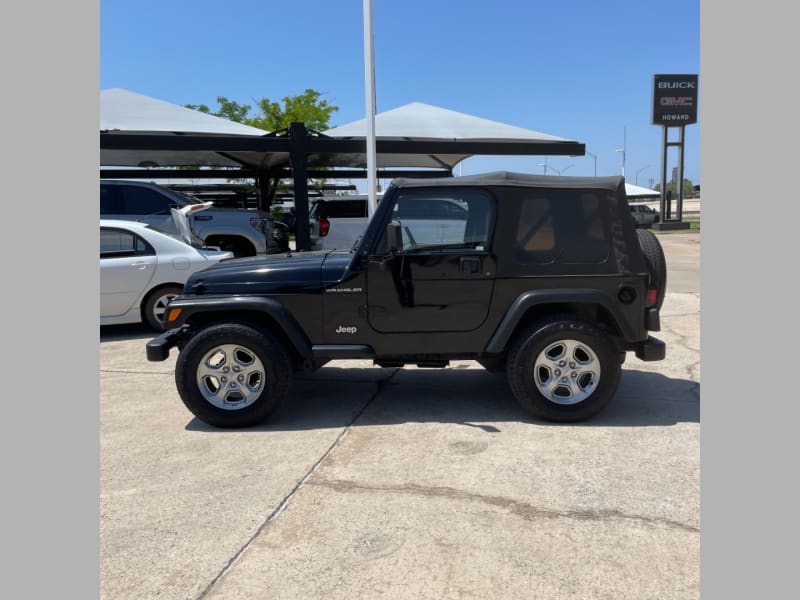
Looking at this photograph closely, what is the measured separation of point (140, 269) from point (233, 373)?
13.1 feet

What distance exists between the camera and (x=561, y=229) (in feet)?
14.0

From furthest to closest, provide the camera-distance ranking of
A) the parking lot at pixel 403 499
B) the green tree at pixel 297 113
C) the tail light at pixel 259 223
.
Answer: the green tree at pixel 297 113
the tail light at pixel 259 223
the parking lot at pixel 403 499

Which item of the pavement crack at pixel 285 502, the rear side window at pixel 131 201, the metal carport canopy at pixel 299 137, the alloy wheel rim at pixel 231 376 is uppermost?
the metal carport canopy at pixel 299 137

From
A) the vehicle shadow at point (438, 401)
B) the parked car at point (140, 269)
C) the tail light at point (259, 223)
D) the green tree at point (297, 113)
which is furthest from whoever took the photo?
the green tree at point (297, 113)

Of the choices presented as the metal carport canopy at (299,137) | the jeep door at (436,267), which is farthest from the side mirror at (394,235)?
the metal carport canopy at (299,137)

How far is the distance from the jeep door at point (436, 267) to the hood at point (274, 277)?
A: 344 millimetres

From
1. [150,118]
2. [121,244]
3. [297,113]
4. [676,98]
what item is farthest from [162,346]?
[676,98]

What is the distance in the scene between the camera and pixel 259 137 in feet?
37.2

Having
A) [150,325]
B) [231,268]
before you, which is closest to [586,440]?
[231,268]

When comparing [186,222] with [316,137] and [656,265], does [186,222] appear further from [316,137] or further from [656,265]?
[656,265]

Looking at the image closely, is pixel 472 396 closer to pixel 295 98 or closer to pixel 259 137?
pixel 259 137

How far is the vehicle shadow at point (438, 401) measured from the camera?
441 cm

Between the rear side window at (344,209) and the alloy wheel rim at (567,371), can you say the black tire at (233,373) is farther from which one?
the rear side window at (344,209)

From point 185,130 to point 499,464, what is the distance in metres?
9.90
